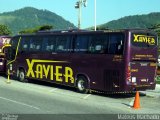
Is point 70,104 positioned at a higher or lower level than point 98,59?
lower

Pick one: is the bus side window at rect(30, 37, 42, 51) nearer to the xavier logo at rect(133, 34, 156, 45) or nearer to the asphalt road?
the asphalt road

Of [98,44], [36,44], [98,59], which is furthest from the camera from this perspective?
[36,44]

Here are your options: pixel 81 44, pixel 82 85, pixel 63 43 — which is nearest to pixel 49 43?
pixel 63 43

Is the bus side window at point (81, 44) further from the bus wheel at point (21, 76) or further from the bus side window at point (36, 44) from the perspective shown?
the bus wheel at point (21, 76)

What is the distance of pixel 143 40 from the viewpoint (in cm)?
1823

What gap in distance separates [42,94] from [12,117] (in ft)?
23.0

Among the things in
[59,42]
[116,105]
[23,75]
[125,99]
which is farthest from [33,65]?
[116,105]

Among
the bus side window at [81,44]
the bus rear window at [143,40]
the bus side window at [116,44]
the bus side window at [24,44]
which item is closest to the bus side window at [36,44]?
the bus side window at [24,44]

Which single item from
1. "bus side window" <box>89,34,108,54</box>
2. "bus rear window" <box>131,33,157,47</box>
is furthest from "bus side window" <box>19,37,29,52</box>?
"bus rear window" <box>131,33,157,47</box>

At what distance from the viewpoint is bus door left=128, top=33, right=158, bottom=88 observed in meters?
17.8

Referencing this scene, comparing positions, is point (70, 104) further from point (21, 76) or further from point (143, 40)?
point (21, 76)

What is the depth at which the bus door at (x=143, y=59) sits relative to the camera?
17797mm

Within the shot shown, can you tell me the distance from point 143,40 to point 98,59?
2.24 metres

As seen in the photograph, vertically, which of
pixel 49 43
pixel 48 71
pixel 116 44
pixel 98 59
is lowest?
pixel 48 71
